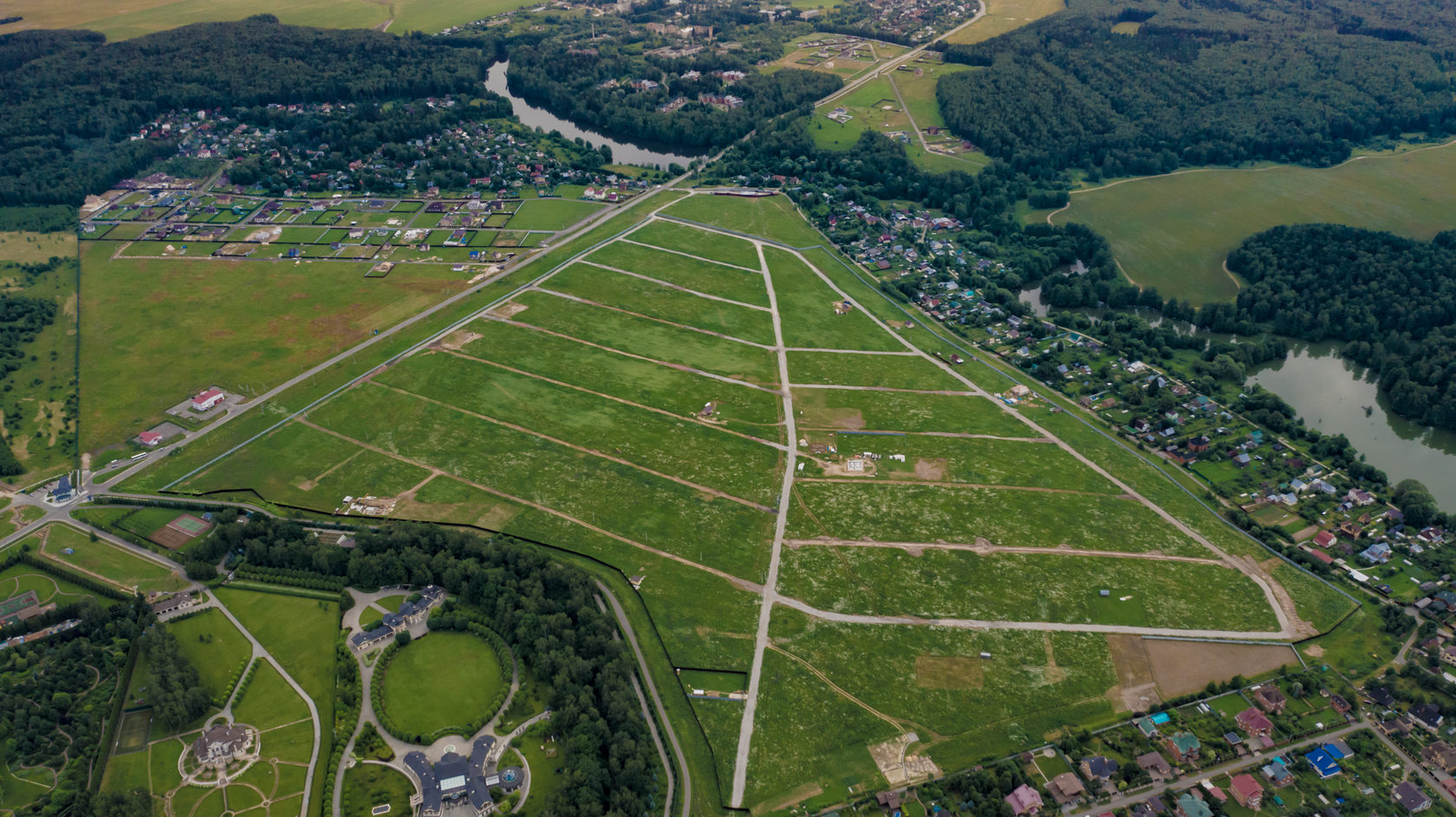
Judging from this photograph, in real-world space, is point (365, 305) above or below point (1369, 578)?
above

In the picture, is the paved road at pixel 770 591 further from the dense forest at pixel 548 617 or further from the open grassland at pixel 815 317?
the dense forest at pixel 548 617

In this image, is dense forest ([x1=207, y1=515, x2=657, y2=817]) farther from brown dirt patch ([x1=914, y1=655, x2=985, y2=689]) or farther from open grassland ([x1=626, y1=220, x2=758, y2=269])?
open grassland ([x1=626, y1=220, x2=758, y2=269])

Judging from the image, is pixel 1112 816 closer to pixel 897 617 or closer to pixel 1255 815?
pixel 1255 815

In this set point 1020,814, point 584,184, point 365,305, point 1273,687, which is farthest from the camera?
point 584,184

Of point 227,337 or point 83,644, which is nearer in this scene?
point 83,644

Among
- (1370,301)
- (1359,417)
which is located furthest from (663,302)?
(1370,301)

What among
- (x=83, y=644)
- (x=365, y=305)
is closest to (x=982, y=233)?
(x=365, y=305)

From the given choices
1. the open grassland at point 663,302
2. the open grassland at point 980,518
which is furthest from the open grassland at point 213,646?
the open grassland at point 663,302
